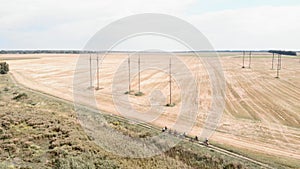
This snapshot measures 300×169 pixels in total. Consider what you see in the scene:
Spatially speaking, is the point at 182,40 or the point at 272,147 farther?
the point at 272,147

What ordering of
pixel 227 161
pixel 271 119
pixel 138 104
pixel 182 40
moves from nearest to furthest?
pixel 182 40 → pixel 227 161 → pixel 271 119 → pixel 138 104

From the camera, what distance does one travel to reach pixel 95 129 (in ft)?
76.3

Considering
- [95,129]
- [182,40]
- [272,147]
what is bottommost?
[272,147]

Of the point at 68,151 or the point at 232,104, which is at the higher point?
the point at 68,151

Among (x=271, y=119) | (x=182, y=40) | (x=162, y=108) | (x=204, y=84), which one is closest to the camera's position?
Answer: (x=182, y=40)

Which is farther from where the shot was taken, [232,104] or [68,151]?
[232,104]

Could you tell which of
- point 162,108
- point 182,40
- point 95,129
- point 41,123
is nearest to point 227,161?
point 182,40

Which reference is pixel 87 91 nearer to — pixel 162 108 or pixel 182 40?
pixel 162 108

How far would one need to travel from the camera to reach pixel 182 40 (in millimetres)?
15375

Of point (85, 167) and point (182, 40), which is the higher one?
point (182, 40)

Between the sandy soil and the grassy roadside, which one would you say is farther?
the sandy soil

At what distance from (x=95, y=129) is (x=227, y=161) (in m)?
9.91

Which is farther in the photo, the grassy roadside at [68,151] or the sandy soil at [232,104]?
the sandy soil at [232,104]

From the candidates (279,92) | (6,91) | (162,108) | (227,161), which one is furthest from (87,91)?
(227,161)
